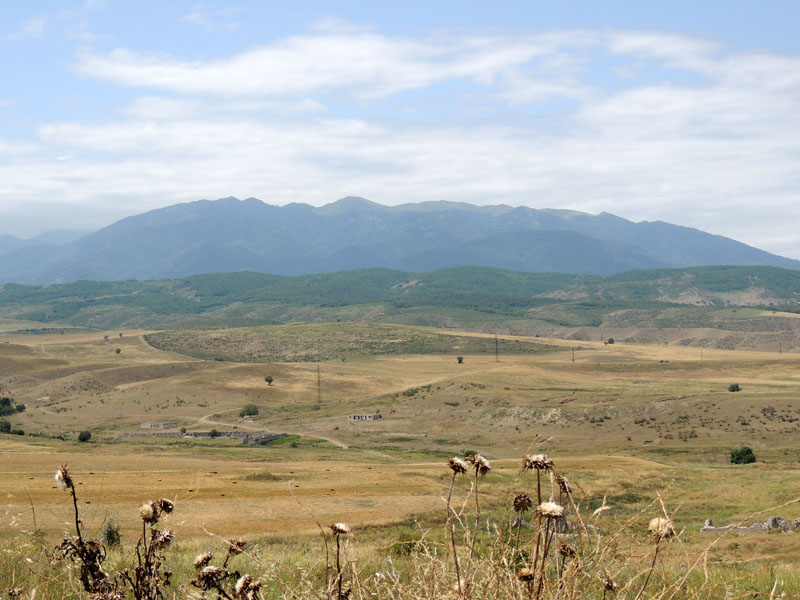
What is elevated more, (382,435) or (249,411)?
(249,411)

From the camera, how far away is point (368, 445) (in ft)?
227

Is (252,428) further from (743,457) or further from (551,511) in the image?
(551,511)

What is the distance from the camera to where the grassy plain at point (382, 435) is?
25.6m

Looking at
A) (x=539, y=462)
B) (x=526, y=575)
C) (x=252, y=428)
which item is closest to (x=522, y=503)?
(x=526, y=575)

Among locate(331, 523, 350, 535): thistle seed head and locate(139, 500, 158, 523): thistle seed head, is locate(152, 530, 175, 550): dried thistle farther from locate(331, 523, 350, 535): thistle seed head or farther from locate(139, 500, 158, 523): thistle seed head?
locate(331, 523, 350, 535): thistle seed head

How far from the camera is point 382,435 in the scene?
76.3m

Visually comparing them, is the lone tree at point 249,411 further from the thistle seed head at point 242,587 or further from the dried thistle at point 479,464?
the dried thistle at point 479,464

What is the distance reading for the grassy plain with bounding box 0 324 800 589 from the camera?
2562 centimetres

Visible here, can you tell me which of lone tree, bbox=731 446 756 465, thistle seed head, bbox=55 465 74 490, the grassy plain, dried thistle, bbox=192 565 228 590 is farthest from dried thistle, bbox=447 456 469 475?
lone tree, bbox=731 446 756 465

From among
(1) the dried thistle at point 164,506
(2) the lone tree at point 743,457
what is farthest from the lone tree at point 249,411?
(1) the dried thistle at point 164,506

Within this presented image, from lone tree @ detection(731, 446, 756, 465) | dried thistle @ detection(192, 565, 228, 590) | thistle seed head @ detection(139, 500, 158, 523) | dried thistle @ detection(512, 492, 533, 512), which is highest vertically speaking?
dried thistle @ detection(512, 492, 533, 512)

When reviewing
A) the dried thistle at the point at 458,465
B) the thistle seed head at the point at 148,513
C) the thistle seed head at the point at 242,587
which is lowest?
the thistle seed head at the point at 242,587

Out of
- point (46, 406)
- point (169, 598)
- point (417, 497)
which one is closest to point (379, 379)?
point (46, 406)

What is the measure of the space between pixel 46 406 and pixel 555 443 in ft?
222
